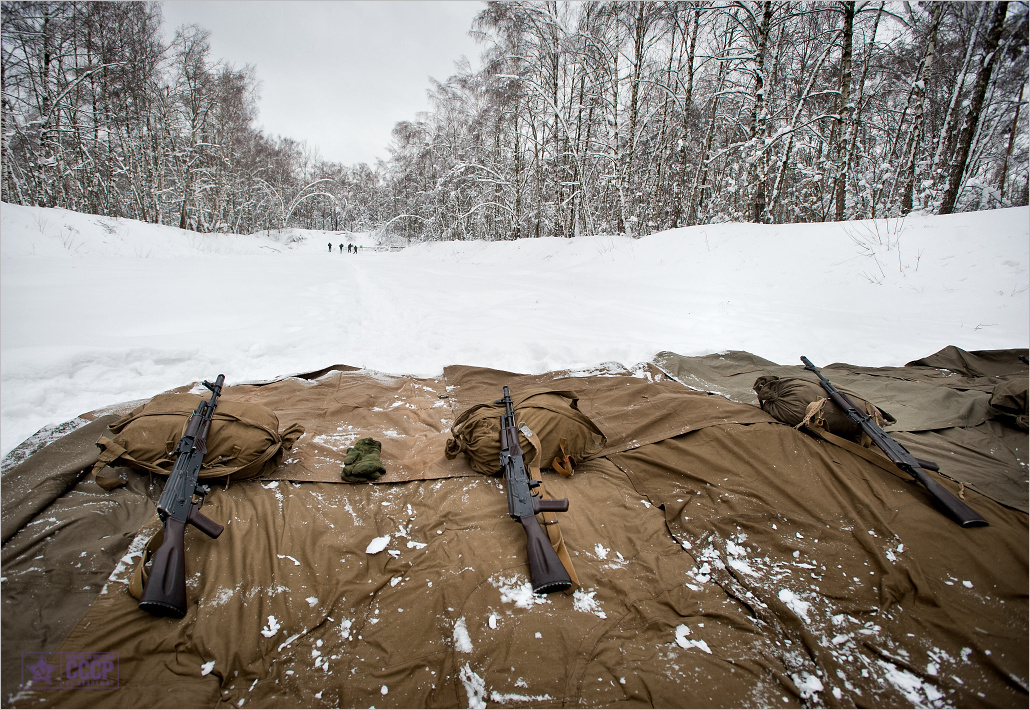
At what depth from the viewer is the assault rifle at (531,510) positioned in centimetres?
155

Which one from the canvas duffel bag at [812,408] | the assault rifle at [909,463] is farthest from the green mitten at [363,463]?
the assault rifle at [909,463]

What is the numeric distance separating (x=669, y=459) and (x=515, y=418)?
0.99 m

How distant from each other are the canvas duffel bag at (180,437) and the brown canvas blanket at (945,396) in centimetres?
336

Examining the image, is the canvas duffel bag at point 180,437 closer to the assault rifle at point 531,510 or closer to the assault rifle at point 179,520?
the assault rifle at point 179,520

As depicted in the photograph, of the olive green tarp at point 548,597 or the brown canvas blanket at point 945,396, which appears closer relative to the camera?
the olive green tarp at point 548,597

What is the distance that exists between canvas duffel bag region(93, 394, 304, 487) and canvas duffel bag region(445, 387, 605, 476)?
106cm

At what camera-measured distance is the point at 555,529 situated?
176 cm

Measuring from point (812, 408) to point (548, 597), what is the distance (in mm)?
1911

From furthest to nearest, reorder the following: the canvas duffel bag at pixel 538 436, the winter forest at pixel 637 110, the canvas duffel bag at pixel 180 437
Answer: the winter forest at pixel 637 110 < the canvas duffel bag at pixel 538 436 < the canvas duffel bag at pixel 180 437

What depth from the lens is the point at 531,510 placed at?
6.05 ft

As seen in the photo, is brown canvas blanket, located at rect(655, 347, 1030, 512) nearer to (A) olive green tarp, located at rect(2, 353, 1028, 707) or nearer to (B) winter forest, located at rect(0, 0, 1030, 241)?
(A) olive green tarp, located at rect(2, 353, 1028, 707)
